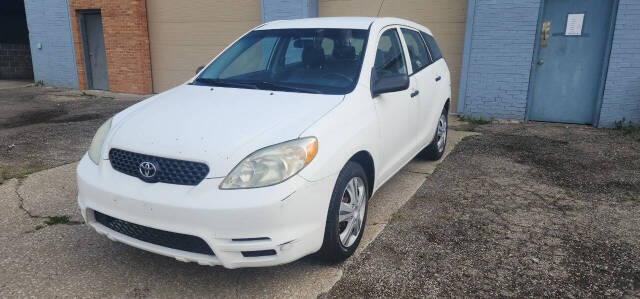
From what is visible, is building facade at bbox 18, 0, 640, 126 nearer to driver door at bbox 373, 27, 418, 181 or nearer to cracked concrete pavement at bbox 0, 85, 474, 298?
driver door at bbox 373, 27, 418, 181

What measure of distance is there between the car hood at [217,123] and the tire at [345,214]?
0.45 m

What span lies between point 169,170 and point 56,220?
189 centimetres

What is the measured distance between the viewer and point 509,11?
796 cm

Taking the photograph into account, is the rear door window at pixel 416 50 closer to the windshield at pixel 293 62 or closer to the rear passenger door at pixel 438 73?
the rear passenger door at pixel 438 73

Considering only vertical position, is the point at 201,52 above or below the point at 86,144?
above

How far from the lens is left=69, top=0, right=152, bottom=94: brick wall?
11727 mm

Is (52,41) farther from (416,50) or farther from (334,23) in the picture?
(416,50)

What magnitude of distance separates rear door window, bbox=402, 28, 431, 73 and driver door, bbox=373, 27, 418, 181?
0.25 metres

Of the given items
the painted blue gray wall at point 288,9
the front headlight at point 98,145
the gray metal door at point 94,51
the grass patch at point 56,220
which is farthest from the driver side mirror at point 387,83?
the gray metal door at point 94,51

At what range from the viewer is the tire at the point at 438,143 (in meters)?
5.52

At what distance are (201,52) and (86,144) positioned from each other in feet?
17.9

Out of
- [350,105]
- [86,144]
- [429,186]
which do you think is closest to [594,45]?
[429,186]

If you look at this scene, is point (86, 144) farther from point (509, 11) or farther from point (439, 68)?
point (509, 11)

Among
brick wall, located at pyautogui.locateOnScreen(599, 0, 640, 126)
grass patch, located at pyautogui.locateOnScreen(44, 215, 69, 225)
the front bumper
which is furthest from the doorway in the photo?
brick wall, located at pyautogui.locateOnScreen(599, 0, 640, 126)
